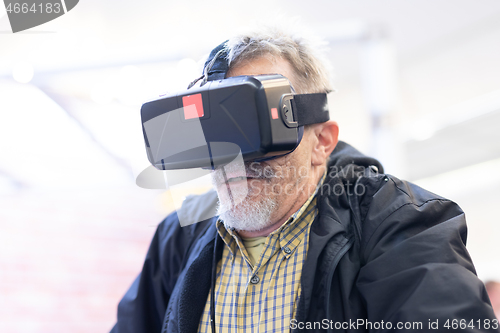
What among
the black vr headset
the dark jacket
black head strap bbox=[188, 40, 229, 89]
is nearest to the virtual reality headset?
the black vr headset

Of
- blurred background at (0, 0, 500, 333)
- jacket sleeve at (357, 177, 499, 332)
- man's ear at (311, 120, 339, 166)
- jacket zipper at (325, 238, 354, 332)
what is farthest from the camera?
blurred background at (0, 0, 500, 333)

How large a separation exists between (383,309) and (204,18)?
1963 mm

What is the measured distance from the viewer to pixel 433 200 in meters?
0.81

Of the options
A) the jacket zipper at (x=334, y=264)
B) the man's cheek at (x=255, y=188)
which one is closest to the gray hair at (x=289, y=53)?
the man's cheek at (x=255, y=188)

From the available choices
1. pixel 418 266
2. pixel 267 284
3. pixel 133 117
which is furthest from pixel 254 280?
pixel 133 117

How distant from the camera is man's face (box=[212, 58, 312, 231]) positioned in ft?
2.95

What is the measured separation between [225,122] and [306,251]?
1.16 feet

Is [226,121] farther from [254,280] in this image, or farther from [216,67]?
[254,280]

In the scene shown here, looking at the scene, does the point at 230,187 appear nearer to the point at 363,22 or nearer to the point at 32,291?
the point at 363,22

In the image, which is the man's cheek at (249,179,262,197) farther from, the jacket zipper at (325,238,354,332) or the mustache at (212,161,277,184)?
the jacket zipper at (325,238,354,332)

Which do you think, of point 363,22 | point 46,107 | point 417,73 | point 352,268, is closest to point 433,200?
point 352,268

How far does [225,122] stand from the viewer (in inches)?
30.6

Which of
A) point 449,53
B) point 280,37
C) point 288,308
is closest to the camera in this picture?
point 288,308

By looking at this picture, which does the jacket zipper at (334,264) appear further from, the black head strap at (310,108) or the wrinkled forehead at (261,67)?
the wrinkled forehead at (261,67)
